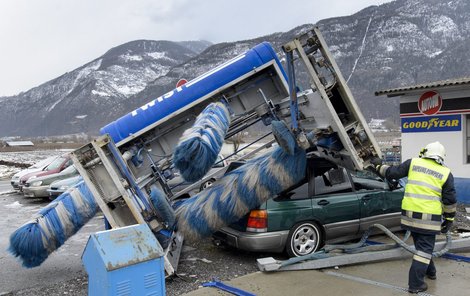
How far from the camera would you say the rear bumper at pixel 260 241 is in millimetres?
6523

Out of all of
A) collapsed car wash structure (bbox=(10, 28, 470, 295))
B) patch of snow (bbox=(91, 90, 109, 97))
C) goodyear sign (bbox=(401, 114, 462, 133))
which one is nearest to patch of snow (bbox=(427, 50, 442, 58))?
patch of snow (bbox=(91, 90, 109, 97))

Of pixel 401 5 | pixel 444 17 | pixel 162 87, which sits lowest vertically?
pixel 444 17

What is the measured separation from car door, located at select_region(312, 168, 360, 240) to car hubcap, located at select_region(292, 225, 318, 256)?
0.21 m

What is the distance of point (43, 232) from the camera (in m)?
6.57

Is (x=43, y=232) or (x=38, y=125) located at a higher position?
(x=38, y=125)

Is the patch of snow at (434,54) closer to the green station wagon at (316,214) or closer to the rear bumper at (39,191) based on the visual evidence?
the rear bumper at (39,191)

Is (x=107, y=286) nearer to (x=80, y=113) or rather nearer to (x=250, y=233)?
(x=250, y=233)

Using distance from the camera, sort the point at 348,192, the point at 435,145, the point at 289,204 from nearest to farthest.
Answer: the point at 435,145
the point at 289,204
the point at 348,192

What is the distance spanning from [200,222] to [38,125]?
177 m

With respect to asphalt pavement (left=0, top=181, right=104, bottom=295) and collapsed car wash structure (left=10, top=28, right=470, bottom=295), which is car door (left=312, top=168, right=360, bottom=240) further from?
asphalt pavement (left=0, top=181, right=104, bottom=295)

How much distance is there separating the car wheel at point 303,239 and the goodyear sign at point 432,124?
6.41 m

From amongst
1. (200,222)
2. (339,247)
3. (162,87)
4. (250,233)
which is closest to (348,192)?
(339,247)

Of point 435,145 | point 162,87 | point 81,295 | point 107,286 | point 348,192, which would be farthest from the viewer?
point 162,87

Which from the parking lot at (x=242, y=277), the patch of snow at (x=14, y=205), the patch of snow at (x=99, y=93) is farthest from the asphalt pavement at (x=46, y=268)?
the patch of snow at (x=99, y=93)
